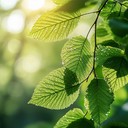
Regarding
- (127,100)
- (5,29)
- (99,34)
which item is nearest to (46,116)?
(5,29)

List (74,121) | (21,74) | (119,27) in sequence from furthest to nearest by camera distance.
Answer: (21,74), (74,121), (119,27)

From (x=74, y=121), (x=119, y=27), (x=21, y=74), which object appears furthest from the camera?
(x=21, y=74)

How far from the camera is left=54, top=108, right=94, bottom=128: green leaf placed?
2.31 feet

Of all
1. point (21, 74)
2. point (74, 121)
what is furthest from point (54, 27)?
point (21, 74)

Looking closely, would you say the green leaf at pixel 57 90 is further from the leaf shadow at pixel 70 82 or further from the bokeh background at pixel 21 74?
the bokeh background at pixel 21 74

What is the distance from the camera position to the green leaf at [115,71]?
0.70m

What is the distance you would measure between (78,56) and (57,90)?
7 cm

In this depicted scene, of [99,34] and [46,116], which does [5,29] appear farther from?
[99,34]

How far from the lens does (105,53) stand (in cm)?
70

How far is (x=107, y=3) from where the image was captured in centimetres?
73

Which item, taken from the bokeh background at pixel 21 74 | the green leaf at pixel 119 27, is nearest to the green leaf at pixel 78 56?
the green leaf at pixel 119 27

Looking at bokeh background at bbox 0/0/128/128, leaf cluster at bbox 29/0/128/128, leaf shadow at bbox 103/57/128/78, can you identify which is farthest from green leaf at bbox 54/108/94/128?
bokeh background at bbox 0/0/128/128

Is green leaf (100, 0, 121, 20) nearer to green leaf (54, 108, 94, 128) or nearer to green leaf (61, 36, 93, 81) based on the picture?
green leaf (61, 36, 93, 81)

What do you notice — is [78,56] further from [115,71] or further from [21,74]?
[21,74]
